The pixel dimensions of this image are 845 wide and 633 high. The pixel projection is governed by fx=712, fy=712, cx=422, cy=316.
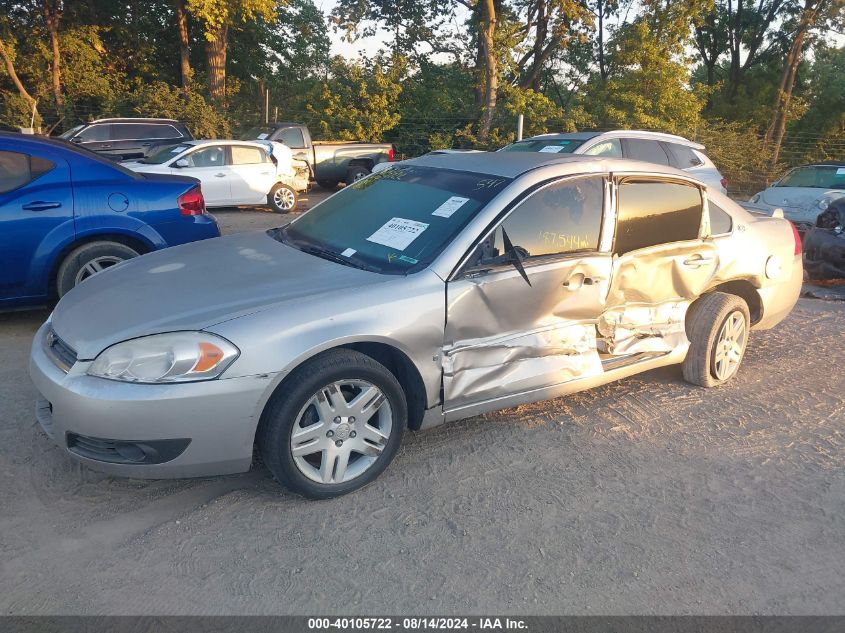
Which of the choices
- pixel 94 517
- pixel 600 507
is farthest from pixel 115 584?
pixel 600 507

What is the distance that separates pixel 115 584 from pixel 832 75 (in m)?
32.7

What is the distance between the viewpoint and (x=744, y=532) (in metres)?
3.25

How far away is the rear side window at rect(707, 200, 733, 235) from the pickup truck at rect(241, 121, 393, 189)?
515 inches

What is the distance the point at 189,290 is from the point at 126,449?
32.5 inches

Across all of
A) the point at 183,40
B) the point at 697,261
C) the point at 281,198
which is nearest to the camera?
the point at 697,261

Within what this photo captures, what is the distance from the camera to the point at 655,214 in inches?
177

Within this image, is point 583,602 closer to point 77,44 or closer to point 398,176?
point 398,176

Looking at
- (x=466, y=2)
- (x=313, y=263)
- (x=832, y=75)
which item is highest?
(x=466, y=2)

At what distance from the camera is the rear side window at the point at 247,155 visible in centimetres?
1320

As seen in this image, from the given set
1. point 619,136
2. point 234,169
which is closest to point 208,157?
point 234,169

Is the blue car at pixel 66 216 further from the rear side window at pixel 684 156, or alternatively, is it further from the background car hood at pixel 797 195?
the background car hood at pixel 797 195

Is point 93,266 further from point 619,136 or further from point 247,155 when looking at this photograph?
point 247,155

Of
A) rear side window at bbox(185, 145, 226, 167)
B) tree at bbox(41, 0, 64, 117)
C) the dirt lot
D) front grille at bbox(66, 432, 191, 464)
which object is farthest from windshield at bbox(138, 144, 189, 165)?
front grille at bbox(66, 432, 191, 464)

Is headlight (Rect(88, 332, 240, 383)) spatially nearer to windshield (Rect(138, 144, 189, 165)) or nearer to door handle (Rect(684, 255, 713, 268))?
door handle (Rect(684, 255, 713, 268))
